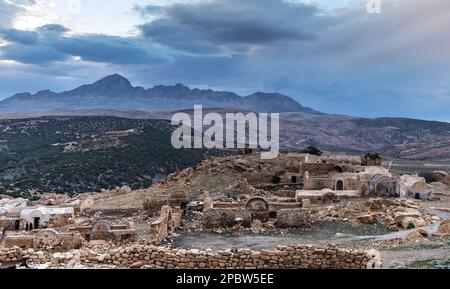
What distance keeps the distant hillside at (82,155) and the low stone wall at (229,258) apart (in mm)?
39869

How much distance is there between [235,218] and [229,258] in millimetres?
11979

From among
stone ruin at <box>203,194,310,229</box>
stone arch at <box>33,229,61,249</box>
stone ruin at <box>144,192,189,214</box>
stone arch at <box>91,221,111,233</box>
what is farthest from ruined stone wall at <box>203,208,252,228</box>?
stone arch at <box>33,229,61,249</box>

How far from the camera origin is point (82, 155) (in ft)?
201

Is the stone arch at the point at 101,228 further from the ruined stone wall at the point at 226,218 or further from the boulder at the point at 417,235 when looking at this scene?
the boulder at the point at 417,235

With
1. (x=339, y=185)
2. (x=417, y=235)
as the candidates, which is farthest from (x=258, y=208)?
(x=417, y=235)

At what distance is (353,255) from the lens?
28.7ft

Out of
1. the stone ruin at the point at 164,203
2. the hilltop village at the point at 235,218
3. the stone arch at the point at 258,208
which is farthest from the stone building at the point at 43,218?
the stone arch at the point at 258,208

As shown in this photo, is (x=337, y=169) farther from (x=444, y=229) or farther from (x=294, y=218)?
(x=444, y=229)

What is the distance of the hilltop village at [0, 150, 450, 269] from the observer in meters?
8.95

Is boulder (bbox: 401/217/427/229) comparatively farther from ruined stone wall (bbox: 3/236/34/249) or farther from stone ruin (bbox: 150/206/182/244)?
ruined stone wall (bbox: 3/236/34/249)

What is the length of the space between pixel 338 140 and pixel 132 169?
305 feet

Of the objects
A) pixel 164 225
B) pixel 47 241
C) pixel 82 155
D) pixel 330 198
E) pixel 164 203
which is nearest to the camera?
pixel 47 241
